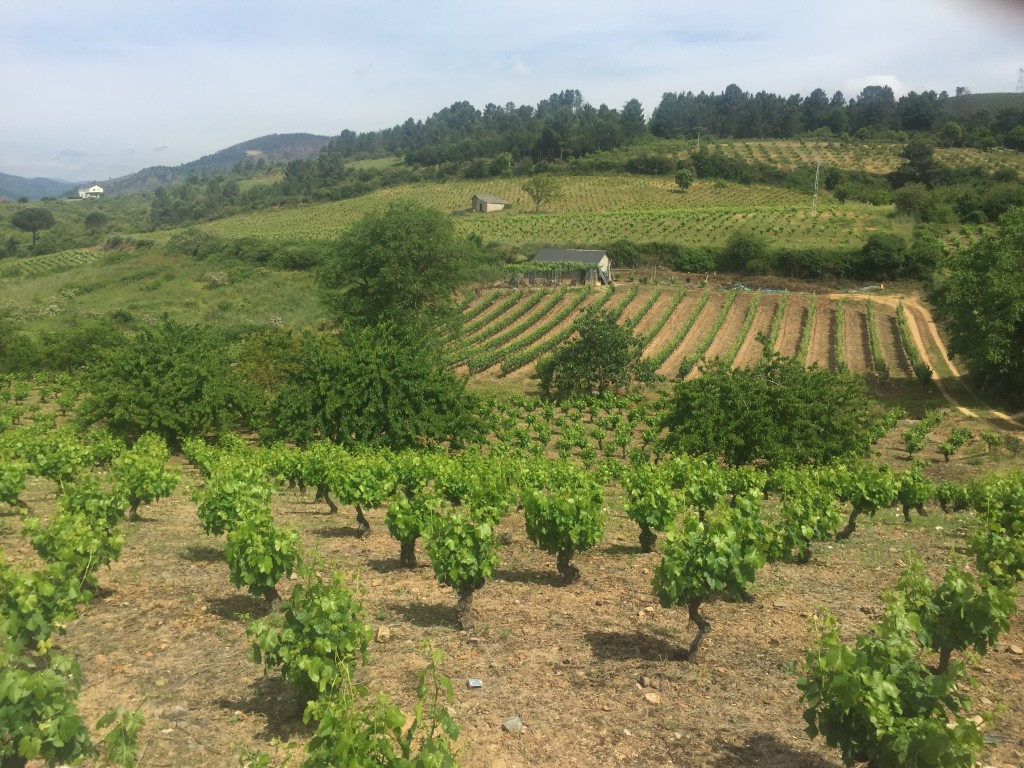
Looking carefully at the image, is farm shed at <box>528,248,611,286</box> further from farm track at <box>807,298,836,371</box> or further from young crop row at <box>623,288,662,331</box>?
farm track at <box>807,298,836,371</box>

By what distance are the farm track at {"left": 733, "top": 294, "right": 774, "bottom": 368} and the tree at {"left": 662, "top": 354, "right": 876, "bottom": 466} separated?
58.8ft

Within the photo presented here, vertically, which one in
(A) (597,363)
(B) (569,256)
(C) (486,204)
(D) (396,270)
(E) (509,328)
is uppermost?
(C) (486,204)

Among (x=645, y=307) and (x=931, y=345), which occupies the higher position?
(x=645, y=307)

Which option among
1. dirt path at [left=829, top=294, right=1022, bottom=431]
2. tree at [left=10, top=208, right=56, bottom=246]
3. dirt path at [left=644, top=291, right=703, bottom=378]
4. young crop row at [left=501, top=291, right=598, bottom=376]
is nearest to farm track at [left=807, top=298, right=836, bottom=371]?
dirt path at [left=829, top=294, right=1022, bottom=431]

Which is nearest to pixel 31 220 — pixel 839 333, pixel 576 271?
pixel 576 271

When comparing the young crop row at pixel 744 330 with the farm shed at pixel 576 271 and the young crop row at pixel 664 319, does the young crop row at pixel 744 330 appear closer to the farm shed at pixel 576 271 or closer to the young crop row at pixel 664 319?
the young crop row at pixel 664 319

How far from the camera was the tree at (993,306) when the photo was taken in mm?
30141

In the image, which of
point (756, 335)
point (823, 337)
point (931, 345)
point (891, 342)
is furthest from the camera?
point (823, 337)

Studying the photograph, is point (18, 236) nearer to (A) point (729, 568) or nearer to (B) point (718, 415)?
(B) point (718, 415)

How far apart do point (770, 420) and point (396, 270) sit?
2142 cm

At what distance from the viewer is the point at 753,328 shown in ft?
152

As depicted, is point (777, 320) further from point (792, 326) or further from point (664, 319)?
point (664, 319)

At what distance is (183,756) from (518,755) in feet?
8.63

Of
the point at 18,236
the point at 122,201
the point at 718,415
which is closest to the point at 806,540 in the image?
the point at 718,415
